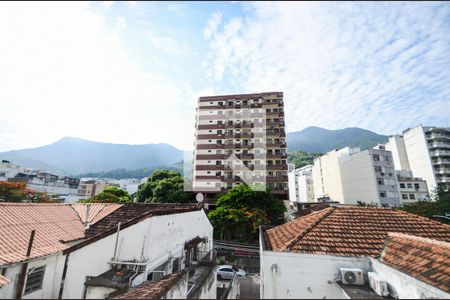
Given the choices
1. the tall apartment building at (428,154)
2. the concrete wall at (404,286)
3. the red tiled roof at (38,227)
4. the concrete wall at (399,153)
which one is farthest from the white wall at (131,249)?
the concrete wall at (399,153)

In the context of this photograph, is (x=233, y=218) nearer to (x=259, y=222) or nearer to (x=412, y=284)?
(x=259, y=222)

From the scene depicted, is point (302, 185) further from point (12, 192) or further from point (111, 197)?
point (12, 192)

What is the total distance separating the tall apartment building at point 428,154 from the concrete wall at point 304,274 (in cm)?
5564

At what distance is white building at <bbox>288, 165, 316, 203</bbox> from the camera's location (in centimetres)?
5666

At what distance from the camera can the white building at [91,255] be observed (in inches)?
264

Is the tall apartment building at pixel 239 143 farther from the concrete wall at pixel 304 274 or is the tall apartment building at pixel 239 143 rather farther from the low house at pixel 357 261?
the concrete wall at pixel 304 274

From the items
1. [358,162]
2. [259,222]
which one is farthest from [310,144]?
[259,222]

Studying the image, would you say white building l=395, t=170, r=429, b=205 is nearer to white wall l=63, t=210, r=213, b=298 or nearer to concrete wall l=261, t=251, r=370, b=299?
concrete wall l=261, t=251, r=370, b=299

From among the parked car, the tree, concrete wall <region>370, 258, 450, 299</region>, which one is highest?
the tree

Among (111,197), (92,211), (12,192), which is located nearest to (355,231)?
(92,211)

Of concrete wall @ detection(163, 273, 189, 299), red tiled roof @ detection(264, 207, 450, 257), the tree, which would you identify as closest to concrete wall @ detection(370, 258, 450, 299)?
red tiled roof @ detection(264, 207, 450, 257)

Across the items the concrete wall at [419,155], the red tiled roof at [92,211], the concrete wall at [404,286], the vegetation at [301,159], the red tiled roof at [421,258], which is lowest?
the concrete wall at [404,286]

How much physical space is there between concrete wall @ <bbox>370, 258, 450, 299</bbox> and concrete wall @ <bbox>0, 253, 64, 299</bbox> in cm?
1015

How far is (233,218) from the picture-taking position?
81.2 feet
